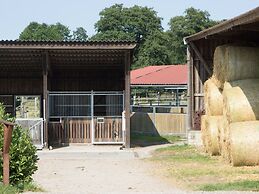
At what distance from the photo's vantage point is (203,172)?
12.3 metres

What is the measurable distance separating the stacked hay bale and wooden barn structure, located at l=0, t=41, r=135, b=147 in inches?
175

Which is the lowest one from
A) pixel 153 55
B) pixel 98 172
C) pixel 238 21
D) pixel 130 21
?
pixel 98 172

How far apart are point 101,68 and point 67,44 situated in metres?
4.15

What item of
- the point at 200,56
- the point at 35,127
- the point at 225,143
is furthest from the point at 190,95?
the point at 225,143

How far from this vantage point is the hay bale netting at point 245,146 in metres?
12.4

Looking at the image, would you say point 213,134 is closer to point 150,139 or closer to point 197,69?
point 197,69

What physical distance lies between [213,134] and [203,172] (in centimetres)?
320

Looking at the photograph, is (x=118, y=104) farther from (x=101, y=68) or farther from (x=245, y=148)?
(x=245, y=148)

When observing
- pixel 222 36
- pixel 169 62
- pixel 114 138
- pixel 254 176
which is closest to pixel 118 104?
pixel 114 138

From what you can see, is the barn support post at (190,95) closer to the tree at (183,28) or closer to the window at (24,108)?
the window at (24,108)

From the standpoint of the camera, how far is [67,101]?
70.7 feet

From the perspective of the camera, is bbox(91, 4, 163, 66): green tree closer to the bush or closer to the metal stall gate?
the metal stall gate

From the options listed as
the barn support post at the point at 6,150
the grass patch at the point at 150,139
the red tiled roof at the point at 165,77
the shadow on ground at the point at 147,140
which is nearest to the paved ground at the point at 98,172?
the barn support post at the point at 6,150

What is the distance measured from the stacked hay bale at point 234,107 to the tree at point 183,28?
56173 mm
